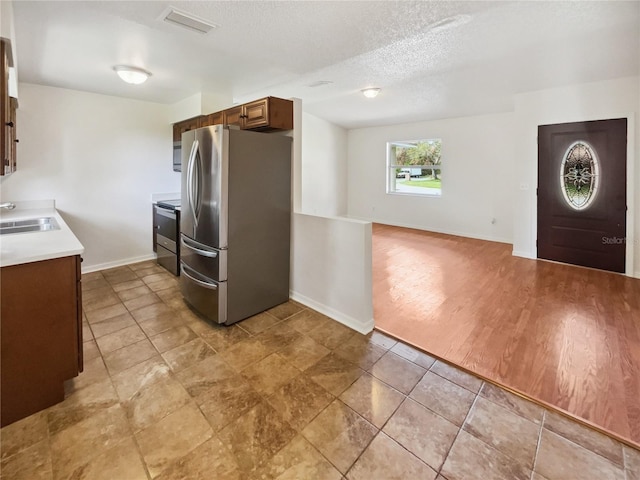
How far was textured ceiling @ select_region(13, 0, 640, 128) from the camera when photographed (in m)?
2.20

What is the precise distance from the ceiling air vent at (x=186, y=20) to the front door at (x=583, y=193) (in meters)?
4.72

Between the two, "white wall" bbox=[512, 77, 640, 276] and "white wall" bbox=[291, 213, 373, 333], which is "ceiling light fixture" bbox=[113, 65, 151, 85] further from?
"white wall" bbox=[512, 77, 640, 276]

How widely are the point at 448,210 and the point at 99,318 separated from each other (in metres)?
6.42

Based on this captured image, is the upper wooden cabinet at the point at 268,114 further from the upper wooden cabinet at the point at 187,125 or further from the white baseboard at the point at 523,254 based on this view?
the white baseboard at the point at 523,254

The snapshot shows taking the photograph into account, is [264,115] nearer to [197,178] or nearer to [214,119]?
[197,178]

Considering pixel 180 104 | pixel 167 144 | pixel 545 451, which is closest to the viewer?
pixel 545 451

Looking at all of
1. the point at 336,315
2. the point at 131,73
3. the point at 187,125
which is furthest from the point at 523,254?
the point at 131,73

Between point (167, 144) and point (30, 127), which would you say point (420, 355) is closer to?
point (167, 144)

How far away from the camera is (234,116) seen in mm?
3355

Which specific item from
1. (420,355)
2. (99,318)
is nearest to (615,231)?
(420,355)

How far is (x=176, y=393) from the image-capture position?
1.94 meters

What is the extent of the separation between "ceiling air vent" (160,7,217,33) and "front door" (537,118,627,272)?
472 centimetres

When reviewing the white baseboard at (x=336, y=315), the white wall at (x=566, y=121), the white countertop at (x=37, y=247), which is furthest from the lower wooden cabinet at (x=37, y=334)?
the white wall at (x=566, y=121)

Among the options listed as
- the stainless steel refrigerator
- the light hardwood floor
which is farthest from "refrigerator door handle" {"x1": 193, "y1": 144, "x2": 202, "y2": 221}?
the light hardwood floor
